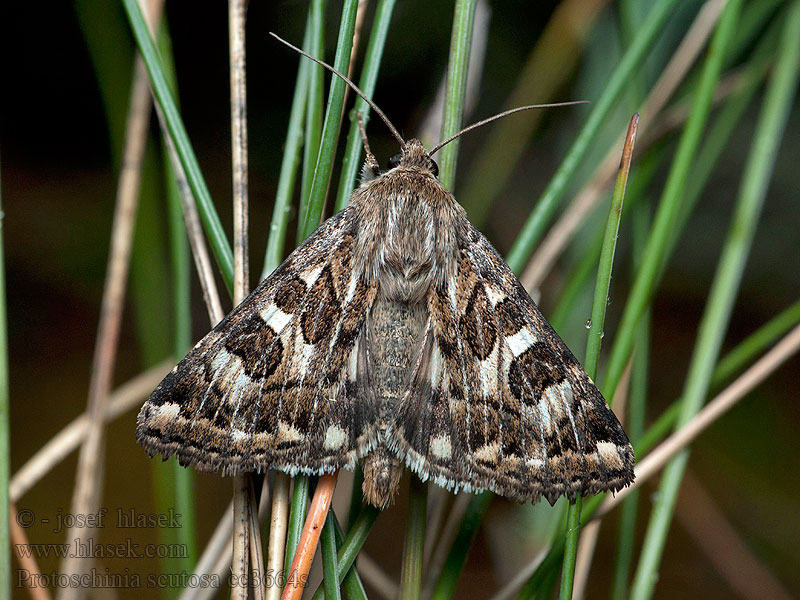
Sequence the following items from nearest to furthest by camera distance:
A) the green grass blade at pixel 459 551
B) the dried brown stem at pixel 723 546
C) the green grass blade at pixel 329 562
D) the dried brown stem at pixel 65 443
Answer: the green grass blade at pixel 329 562 → the green grass blade at pixel 459 551 → the dried brown stem at pixel 65 443 → the dried brown stem at pixel 723 546

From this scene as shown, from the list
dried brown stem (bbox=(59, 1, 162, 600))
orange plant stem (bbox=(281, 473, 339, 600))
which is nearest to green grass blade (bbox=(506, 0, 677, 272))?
orange plant stem (bbox=(281, 473, 339, 600))

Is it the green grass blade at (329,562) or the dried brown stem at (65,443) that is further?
the dried brown stem at (65,443)

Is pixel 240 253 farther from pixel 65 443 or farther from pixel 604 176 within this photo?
pixel 604 176

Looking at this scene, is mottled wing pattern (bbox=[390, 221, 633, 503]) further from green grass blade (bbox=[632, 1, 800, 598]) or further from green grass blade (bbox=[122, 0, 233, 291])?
green grass blade (bbox=[122, 0, 233, 291])

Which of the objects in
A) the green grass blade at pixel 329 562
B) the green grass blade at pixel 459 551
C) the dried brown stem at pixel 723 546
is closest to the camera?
the green grass blade at pixel 329 562

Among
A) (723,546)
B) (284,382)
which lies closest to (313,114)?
(284,382)

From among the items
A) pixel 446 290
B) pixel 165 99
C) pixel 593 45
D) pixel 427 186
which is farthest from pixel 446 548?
pixel 593 45

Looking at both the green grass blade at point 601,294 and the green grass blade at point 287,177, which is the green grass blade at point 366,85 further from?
the green grass blade at point 601,294

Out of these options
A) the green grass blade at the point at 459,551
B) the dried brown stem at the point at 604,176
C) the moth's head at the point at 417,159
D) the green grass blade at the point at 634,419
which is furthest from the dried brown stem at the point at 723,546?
the moth's head at the point at 417,159
